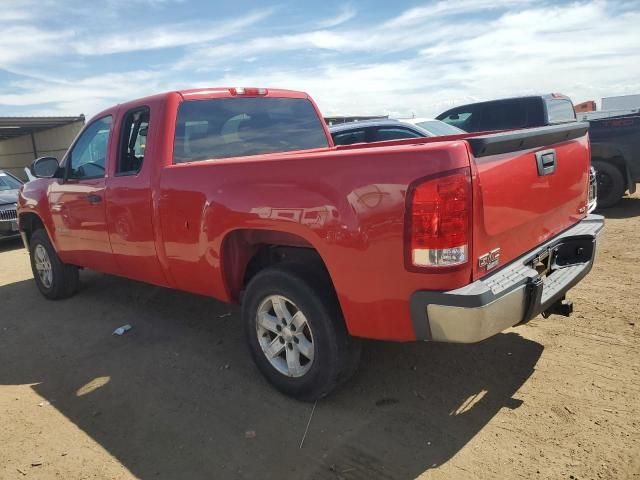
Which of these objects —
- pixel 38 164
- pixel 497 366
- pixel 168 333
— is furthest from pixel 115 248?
pixel 497 366

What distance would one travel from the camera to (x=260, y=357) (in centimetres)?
337

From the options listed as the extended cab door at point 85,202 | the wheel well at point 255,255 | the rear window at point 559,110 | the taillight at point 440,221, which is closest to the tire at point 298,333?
the wheel well at point 255,255

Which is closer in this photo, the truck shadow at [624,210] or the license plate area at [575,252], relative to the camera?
the license plate area at [575,252]

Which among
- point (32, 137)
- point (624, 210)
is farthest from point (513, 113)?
point (32, 137)

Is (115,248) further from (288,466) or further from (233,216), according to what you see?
(288,466)

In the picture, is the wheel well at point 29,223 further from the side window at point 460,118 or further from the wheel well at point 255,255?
the side window at point 460,118

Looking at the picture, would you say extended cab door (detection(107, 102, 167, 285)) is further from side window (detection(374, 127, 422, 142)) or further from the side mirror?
side window (detection(374, 127, 422, 142))

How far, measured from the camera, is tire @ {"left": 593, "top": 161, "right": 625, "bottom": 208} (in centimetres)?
812

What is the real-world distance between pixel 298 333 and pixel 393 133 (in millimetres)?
5679

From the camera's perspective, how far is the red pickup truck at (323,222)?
2.39 meters

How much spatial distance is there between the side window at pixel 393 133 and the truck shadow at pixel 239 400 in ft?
14.8

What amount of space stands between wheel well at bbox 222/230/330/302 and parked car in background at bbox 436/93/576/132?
701cm

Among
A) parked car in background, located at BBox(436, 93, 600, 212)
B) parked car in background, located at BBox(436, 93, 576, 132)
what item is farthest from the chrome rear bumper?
parked car in background, located at BBox(436, 93, 576, 132)

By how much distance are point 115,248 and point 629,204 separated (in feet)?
27.3
